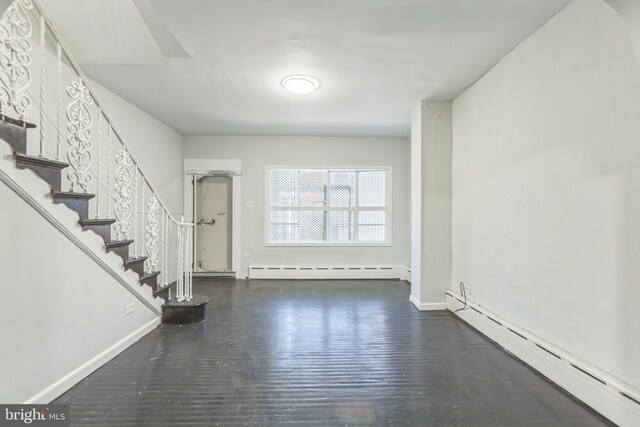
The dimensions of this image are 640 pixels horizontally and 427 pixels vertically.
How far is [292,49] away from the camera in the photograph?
228cm

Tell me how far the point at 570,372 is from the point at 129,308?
347cm

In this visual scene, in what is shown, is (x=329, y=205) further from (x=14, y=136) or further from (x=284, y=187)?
(x=14, y=136)

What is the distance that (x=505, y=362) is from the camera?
220cm

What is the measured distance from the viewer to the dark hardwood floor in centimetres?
160

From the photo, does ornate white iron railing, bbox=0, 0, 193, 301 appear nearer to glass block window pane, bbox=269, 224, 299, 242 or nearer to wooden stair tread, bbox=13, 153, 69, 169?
wooden stair tread, bbox=13, 153, 69, 169

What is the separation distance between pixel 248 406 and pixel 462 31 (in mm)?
3015

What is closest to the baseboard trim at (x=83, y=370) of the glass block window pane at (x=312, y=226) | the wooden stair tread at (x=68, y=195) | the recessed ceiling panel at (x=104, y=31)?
the wooden stair tread at (x=68, y=195)

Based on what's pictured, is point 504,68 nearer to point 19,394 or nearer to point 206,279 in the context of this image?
point 19,394

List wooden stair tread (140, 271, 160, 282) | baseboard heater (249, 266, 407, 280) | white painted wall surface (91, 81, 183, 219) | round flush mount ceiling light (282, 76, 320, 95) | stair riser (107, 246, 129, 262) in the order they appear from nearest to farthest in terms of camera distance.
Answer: stair riser (107, 246, 129, 262)
wooden stair tread (140, 271, 160, 282)
round flush mount ceiling light (282, 76, 320, 95)
white painted wall surface (91, 81, 183, 219)
baseboard heater (249, 266, 407, 280)

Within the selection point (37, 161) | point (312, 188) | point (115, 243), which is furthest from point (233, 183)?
point (37, 161)

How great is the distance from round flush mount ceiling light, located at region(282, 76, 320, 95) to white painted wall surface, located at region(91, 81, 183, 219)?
6.94 ft

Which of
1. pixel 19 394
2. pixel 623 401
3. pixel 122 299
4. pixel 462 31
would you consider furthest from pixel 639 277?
pixel 122 299

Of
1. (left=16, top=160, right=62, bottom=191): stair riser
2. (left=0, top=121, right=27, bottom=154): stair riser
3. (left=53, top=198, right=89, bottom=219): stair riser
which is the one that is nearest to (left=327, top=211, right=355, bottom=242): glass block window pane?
(left=53, top=198, right=89, bottom=219): stair riser

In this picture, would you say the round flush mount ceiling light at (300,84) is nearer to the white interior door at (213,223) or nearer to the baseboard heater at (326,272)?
the white interior door at (213,223)
